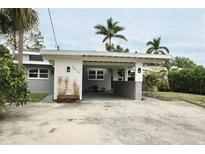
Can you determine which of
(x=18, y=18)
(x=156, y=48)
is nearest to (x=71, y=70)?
(x=18, y=18)

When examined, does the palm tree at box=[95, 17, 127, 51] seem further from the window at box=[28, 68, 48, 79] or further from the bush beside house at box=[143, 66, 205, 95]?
the window at box=[28, 68, 48, 79]

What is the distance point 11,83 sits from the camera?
9508mm

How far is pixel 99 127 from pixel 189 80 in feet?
55.2

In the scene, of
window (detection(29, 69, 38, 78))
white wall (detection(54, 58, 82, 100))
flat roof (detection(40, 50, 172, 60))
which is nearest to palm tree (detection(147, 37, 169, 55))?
window (detection(29, 69, 38, 78))

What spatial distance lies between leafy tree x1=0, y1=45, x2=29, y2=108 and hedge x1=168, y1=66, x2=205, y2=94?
1588 centimetres

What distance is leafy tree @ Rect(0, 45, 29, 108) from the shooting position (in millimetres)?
9438

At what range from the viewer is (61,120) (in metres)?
9.64

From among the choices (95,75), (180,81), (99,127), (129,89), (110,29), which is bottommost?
(99,127)

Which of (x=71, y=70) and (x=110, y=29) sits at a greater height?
(x=110, y=29)

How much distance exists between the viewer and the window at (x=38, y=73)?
24.4 metres

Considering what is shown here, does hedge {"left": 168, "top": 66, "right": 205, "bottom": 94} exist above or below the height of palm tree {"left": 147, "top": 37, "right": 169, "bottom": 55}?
below

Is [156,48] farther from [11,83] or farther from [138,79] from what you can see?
[11,83]

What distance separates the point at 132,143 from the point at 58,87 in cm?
984
